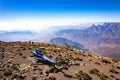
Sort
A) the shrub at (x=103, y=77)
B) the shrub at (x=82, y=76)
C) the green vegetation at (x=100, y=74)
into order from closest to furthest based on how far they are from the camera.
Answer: the shrub at (x=82, y=76) → the shrub at (x=103, y=77) → the green vegetation at (x=100, y=74)

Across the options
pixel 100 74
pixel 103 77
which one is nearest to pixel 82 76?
pixel 103 77

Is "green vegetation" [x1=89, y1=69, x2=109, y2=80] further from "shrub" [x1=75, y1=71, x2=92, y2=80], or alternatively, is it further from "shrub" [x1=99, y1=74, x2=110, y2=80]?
"shrub" [x1=75, y1=71, x2=92, y2=80]

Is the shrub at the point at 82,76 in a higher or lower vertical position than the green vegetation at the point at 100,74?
higher

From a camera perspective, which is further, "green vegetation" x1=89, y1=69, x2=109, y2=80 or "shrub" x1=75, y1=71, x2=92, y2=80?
"green vegetation" x1=89, y1=69, x2=109, y2=80

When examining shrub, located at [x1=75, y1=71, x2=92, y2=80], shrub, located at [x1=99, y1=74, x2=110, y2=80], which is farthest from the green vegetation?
shrub, located at [x1=75, y1=71, x2=92, y2=80]

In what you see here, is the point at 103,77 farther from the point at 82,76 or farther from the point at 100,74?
the point at 82,76

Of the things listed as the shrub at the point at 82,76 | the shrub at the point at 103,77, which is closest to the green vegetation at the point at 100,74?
the shrub at the point at 103,77

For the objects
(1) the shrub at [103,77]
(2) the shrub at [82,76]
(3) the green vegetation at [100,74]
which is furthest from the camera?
(3) the green vegetation at [100,74]

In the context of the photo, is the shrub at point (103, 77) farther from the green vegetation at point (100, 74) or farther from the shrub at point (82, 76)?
the shrub at point (82, 76)

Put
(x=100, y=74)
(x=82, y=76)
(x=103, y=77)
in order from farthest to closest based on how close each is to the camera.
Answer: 1. (x=100, y=74)
2. (x=103, y=77)
3. (x=82, y=76)

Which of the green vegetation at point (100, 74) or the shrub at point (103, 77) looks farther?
the green vegetation at point (100, 74)

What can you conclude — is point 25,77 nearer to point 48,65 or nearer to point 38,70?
point 38,70
